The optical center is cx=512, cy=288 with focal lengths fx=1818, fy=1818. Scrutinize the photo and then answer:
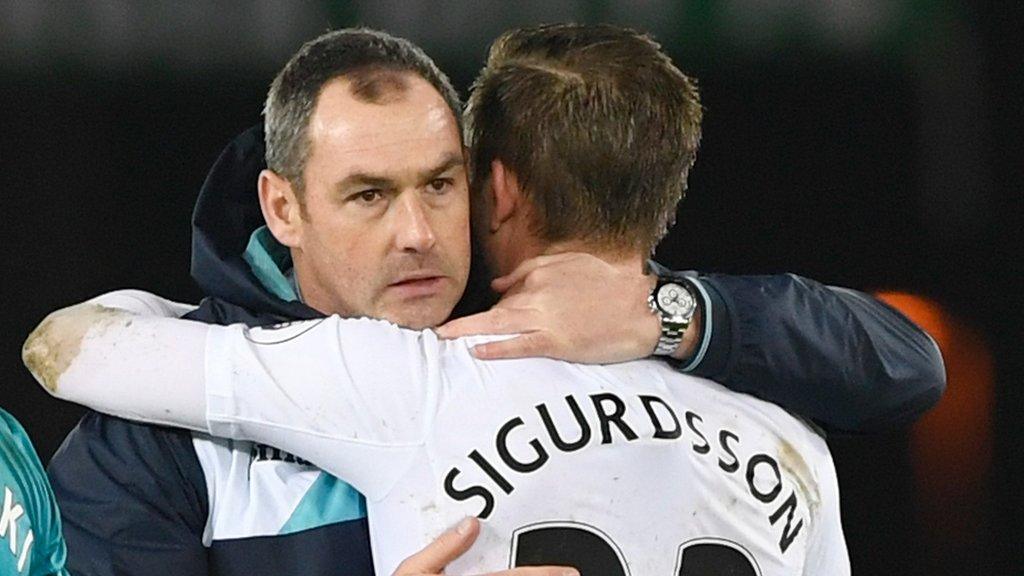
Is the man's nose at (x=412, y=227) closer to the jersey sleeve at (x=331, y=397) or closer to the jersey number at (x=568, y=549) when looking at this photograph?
the jersey sleeve at (x=331, y=397)

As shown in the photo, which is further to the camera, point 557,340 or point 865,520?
point 865,520

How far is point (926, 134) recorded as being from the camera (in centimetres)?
421

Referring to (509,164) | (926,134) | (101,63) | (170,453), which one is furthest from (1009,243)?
(170,453)

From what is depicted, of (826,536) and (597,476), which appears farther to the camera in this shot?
(826,536)

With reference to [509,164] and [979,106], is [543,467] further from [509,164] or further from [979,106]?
[979,106]

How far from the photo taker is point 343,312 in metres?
1.85

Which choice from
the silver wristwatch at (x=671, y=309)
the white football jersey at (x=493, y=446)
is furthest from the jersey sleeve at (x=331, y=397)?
the silver wristwatch at (x=671, y=309)

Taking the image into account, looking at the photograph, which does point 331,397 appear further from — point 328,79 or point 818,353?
point 818,353

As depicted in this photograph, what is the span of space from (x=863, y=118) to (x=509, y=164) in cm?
245

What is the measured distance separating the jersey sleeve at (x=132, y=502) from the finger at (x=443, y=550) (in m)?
0.23

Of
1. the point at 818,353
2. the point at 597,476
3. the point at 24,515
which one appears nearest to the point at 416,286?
the point at 597,476

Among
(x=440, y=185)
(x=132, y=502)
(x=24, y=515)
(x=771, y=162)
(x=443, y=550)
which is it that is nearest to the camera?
(x=24, y=515)

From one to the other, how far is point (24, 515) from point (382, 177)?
557 mm

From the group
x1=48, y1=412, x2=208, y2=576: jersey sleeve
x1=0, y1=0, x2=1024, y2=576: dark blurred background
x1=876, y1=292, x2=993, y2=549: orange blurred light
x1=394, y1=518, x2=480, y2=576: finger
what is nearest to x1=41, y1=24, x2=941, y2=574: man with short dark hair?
x1=48, y1=412, x2=208, y2=576: jersey sleeve
